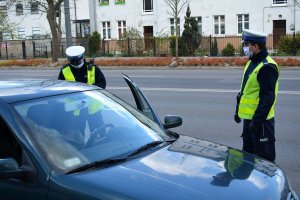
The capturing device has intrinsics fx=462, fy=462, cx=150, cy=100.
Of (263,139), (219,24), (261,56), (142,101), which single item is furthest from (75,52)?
(219,24)

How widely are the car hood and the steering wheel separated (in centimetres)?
41

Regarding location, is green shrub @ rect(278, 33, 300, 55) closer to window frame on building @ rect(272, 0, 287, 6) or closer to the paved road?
window frame on building @ rect(272, 0, 287, 6)

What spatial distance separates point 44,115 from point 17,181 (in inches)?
23.7

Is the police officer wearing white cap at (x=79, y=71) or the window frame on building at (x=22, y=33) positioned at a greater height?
the window frame on building at (x=22, y=33)

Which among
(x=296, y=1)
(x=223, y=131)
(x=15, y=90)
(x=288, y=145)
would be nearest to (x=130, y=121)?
(x=15, y=90)

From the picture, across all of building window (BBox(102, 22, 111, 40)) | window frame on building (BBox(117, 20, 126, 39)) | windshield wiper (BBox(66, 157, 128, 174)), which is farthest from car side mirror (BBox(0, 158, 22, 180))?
building window (BBox(102, 22, 111, 40))

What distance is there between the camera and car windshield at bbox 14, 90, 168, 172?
10.5 feet

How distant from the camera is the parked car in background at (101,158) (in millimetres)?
2830

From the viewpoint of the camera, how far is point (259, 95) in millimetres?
4742

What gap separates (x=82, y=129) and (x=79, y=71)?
2.90m

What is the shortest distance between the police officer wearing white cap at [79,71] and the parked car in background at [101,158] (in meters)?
2.12

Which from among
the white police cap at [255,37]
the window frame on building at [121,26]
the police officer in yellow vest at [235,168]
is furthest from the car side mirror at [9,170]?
the window frame on building at [121,26]

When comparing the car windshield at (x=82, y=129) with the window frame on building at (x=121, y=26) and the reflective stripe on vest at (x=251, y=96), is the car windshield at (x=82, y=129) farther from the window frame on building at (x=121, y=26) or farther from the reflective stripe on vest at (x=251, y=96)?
the window frame on building at (x=121, y=26)

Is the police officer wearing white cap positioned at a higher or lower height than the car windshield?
higher
